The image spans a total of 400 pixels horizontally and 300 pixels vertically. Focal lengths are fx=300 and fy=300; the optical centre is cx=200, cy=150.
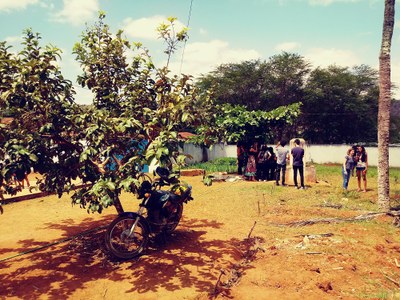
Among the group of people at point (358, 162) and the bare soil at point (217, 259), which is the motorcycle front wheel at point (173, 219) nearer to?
the bare soil at point (217, 259)

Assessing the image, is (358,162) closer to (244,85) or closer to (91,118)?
(91,118)

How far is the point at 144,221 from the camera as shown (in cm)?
600

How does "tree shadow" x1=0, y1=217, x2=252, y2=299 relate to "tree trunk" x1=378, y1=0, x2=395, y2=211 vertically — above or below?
below

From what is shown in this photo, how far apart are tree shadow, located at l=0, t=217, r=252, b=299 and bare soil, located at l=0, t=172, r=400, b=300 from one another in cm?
2

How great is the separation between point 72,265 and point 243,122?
39.5ft

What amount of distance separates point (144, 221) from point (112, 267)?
1008mm

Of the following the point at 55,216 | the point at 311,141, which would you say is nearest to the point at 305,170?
the point at 55,216

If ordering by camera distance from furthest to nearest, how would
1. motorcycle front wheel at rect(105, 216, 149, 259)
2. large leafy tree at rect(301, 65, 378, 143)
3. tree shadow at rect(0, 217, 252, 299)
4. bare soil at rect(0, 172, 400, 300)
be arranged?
large leafy tree at rect(301, 65, 378, 143), motorcycle front wheel at rect(105, 216, 149, 259), tree shadow at rect(0, 217, 252, 299), bare soil at rect(0, 172, 400, 300)

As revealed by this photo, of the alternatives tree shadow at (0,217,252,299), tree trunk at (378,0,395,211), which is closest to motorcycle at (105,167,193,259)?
tree shadow at (0,217,252,299)

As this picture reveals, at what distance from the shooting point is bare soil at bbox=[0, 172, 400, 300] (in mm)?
4660

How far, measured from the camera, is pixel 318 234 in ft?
22.4

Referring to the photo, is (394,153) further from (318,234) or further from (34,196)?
(34,196)

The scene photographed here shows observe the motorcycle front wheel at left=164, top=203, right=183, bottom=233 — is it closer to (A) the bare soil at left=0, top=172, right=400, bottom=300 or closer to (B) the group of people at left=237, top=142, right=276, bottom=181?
(A) the bare soil at left=0, top=172, right=400, bottom=300

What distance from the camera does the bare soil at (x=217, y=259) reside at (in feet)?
15.3
